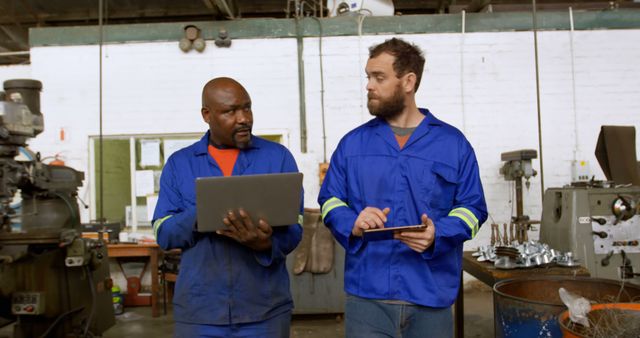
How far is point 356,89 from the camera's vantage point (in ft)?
18.2

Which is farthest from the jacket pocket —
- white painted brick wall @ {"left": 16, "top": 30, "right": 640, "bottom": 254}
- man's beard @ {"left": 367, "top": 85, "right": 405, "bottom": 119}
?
white painted brick wall @ {"left": 16, "top": 30, "right": 640, "bottom": 254}

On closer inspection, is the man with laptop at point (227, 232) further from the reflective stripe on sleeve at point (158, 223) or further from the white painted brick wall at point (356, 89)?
the white painted brick wall at point (356, 89)

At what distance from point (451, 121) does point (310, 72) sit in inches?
62.2

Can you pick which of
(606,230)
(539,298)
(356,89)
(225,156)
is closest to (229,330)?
(225,156)

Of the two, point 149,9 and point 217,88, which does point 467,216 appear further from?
point 149,9

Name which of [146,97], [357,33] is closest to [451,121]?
[357,33]

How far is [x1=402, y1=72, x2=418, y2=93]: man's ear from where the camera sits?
1.95 meters

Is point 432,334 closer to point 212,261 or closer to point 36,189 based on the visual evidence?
point 212,261

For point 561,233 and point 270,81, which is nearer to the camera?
point 561,233

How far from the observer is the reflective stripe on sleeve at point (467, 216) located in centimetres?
180

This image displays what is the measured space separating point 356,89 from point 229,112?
3693 millimetres

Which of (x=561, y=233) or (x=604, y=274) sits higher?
(x=561, y=233)

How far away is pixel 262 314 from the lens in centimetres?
187

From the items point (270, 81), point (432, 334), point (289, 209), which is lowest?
point (432, 334)
